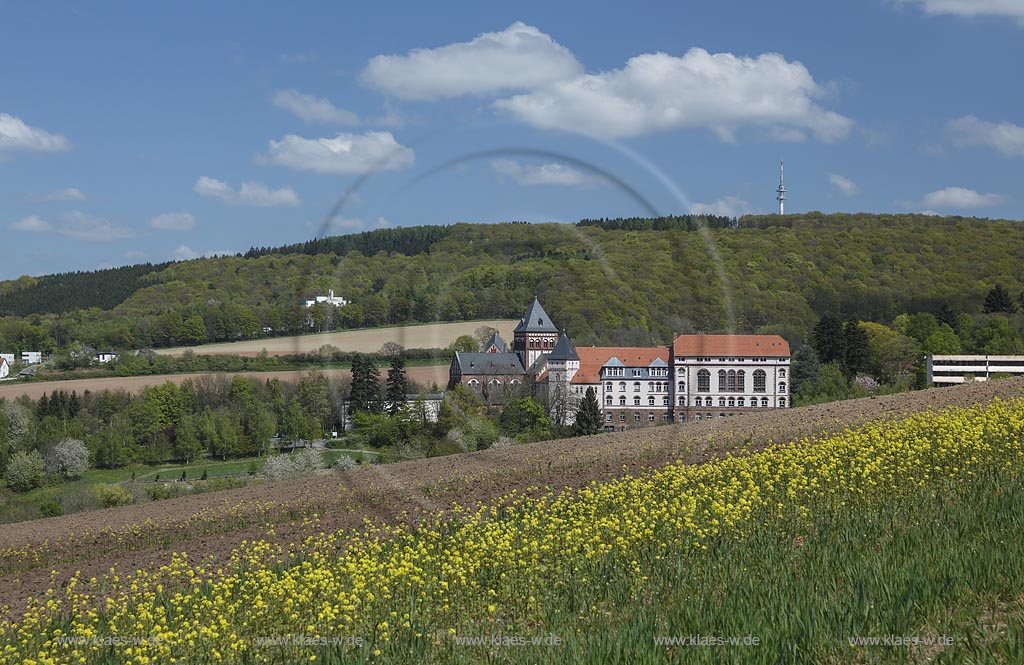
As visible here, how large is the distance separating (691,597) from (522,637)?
6.25 feet

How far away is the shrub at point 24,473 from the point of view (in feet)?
234

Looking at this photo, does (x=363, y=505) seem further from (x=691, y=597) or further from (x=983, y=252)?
(x=983, y=252)

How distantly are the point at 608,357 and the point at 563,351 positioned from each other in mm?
5305

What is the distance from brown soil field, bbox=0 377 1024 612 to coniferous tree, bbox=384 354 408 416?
2923mm

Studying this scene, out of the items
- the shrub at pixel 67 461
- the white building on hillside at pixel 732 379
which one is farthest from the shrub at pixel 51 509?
the white building on hillside at pixel 732 379

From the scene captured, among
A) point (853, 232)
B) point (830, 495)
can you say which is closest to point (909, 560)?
point (830, 495)

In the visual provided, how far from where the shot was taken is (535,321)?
2503 centimetres

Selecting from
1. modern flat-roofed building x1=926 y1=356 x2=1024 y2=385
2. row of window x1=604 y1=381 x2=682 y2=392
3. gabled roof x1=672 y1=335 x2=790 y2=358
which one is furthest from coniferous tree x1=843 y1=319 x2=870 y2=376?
row of window x1=604 y1=381 x2=682 y2=392

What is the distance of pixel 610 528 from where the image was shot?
1462 cm

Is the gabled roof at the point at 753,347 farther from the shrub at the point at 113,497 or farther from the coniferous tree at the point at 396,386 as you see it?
the shrub at the point at 113,497

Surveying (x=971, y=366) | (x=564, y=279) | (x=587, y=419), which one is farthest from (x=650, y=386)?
(x=971, y=366)

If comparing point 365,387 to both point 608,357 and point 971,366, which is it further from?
point 971,366

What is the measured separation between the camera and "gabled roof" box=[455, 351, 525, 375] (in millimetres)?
24139

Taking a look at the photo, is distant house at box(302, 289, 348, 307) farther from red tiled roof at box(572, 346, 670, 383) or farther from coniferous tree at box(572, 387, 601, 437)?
coniferous tree at box(572, 387, 601, 437)
